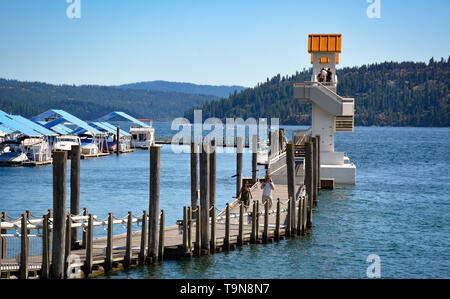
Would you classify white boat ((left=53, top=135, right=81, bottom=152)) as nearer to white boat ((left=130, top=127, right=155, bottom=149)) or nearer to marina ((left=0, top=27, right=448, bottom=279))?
marina ((left=0, top=27, right=448, bottom=279))

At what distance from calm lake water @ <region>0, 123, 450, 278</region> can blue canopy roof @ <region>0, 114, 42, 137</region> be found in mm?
5286

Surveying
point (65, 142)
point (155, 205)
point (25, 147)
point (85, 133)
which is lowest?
point (155, 205)

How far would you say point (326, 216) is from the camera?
35406 mm

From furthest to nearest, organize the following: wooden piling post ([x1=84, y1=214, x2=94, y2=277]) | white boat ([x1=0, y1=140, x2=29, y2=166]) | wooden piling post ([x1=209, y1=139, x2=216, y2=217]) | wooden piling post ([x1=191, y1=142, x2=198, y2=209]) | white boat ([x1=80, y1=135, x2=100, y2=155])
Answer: white boat ([x1=80, y1=135, x2=100, y2=155]), white boat ([x1=0, y1=140, x2=29, y2=166]), wooden piling post ([x1=209, y1=139, x2=216, y2=217]), wooden piling post ([x1=191, y1=142, x2=198, y2=209]), wooden piling post ([x1=84, y1=214, x2=94, y2=277])

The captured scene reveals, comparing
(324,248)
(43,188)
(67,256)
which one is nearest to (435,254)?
(324,248)

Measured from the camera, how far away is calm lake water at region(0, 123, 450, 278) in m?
23.5

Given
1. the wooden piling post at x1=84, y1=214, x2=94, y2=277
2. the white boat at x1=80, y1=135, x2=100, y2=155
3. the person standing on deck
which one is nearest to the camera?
the wooden piling post at x1=84, y1=214, x2=94, y2=277

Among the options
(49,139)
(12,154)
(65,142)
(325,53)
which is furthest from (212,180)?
(65,142)

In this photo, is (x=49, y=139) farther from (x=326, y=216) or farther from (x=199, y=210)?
(x=199, y=210)

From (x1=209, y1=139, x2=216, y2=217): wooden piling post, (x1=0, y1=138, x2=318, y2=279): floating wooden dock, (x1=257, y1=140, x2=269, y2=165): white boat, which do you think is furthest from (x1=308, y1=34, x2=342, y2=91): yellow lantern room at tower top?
(x1=209, y1=139, x2=216, y2=217): wooden piling post

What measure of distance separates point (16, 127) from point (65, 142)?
248 inches

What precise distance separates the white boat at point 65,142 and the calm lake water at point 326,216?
3556 mm
